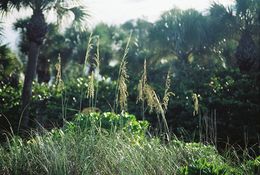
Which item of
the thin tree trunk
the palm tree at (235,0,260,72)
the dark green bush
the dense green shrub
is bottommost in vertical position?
the dark green bush

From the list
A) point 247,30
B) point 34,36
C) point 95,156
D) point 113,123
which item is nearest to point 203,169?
point 95,156

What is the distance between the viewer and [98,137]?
6008mm

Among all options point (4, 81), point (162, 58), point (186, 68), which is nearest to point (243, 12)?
point (186, 68)

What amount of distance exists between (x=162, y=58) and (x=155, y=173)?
18716mm

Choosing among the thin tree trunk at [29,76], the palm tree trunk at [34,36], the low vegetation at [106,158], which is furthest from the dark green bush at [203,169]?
the palm tree trunk at [34,36]

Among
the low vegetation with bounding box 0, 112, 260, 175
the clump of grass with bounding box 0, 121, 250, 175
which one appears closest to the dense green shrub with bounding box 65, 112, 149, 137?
the low vegetation with bounding box 0, 112, 260, 175

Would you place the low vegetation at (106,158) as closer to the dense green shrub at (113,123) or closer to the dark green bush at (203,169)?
the dark green bush at (203,169)

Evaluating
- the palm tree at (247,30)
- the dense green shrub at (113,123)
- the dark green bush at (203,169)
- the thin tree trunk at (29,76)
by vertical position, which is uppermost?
the palm tree at (247,30)

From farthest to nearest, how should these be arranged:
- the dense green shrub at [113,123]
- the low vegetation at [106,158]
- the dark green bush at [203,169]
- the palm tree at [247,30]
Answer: the palm tree at [247,30] < the dense green shrub at [113,123] < the low vegetation at [106,158] < the dark green bush at [203,169]

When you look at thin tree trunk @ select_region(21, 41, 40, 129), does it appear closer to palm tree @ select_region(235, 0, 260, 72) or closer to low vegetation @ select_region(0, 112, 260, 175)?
palm tree @ select_region(235, 0, 260, 72)

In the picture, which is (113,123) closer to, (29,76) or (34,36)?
(29,76)

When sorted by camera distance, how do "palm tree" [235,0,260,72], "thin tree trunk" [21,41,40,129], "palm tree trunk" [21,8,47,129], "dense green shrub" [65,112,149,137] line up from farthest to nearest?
"palm tree" [235,0,260,72] → "palm tree trunk" [21,8,47,129] → "thin tree trunk" [21,41,40,129] → "dense green shrub" [65,112,149,137]

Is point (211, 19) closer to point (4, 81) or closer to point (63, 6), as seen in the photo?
point (63, 6)

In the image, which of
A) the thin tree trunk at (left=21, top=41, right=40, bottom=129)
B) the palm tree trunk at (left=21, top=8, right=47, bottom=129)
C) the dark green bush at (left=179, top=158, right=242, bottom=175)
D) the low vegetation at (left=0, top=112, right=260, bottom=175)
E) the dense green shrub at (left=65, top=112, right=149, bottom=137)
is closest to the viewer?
the dark green bush at (left=179, top=158, right=242, bottom=175)
